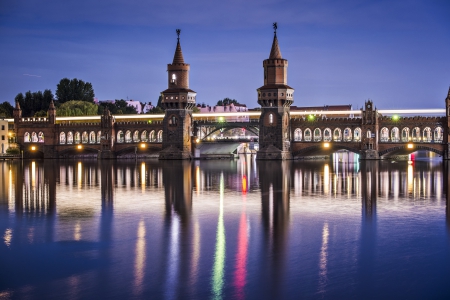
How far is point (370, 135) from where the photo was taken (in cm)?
8700

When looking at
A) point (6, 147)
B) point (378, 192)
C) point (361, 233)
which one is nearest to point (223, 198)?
point (378, 192)

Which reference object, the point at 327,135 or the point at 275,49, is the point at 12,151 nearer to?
the point at 275,49

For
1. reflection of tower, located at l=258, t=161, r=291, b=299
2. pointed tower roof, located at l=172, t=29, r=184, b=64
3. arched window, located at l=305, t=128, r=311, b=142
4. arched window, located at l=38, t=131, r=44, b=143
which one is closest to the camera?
reflection of tower, located at l=258, t=161, r=291, b=299

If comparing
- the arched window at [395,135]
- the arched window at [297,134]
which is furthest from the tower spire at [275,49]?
the arched window at [395,135]

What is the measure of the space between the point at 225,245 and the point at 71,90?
410ft

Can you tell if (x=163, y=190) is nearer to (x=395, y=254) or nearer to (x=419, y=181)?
(x=419, y=181)

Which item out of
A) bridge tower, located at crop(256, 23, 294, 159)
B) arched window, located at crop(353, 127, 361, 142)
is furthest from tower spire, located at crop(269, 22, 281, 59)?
arched window, located at crop(353, 127, 361, 142)

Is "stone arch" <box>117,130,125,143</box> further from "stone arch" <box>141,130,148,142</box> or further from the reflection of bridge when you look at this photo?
"stone arch" <box>141,130,148,142</box>

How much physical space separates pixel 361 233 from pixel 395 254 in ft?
11.7

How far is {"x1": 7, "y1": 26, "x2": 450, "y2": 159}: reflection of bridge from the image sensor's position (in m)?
87.3

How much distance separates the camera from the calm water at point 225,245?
676 inches

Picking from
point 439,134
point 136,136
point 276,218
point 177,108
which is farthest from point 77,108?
point 276,218

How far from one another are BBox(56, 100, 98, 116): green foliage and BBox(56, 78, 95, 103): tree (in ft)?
29.9

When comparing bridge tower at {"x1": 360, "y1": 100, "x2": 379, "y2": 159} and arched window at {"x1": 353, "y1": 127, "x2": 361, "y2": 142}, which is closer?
bridge tower at {"x1": 360, "y1": 100, "x2": 379, "y2": 159}
